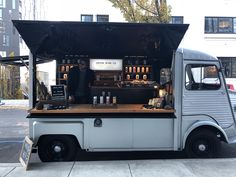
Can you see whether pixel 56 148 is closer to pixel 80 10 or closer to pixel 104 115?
pixel 104 115

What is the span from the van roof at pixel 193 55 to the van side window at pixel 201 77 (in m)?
0.18

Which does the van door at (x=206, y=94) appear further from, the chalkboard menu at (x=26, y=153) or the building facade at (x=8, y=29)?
the building facade at (x=8, y=29)

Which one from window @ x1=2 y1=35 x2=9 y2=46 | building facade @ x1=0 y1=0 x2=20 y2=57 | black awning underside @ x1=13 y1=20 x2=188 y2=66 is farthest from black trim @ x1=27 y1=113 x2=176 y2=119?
window @ x1=2 y1=35 x2=9 y2=46

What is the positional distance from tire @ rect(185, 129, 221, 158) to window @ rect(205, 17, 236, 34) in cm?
1804

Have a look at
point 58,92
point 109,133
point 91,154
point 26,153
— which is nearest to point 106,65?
point 58,92

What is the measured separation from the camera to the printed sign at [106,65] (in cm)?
1077

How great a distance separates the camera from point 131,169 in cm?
627

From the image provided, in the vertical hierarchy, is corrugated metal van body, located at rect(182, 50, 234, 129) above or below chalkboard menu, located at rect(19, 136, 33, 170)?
above

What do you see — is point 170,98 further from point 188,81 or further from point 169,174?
point 169,174

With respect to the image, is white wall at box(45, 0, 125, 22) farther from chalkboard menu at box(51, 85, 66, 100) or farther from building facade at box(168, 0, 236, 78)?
chalkboard menu at box(51, 85, 66, 100)

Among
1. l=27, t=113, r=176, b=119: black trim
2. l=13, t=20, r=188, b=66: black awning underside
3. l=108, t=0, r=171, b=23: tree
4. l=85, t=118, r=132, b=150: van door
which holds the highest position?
l=108, t=0, r=171, b=23: tree

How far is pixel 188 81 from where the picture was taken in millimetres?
7254

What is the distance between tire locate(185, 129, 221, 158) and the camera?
7250 millimetres

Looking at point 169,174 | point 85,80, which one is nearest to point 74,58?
point 85,80
